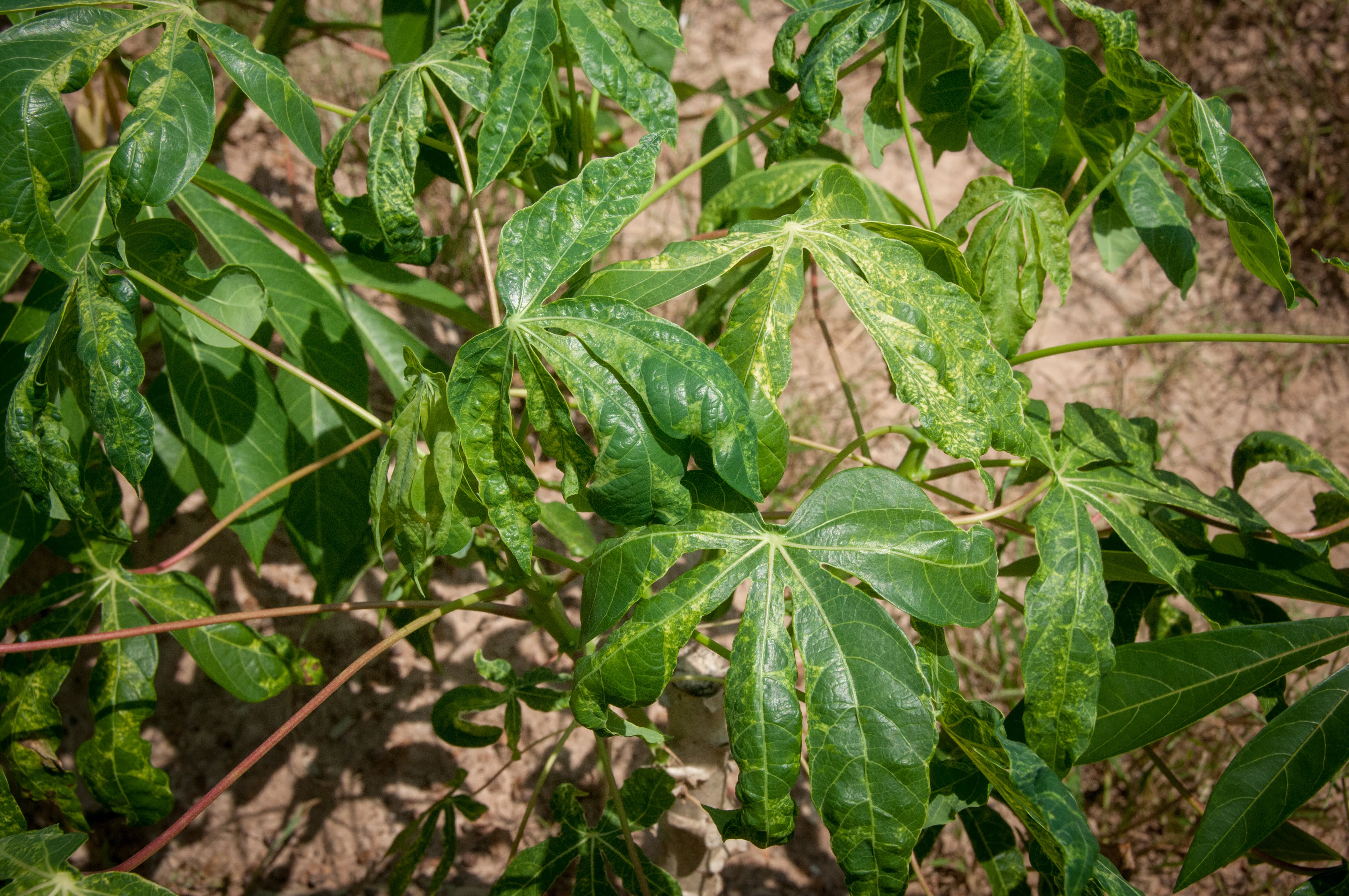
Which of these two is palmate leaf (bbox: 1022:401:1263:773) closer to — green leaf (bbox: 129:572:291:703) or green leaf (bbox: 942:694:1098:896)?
green leaf (bbox: 942:694:1098:896)

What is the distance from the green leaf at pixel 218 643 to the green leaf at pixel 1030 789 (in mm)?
805

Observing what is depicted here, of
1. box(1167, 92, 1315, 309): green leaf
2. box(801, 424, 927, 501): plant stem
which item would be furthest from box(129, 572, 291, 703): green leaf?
box(1167, 92, 1315, 309): green leaf

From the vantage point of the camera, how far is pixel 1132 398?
2129 millimetres

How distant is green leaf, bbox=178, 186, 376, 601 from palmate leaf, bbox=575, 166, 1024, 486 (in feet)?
1.67

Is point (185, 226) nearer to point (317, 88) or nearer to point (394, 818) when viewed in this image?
point (394, 818)

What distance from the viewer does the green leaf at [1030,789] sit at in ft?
2.08

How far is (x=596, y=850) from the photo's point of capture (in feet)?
3.58

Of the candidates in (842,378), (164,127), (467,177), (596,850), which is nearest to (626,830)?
(596,850)

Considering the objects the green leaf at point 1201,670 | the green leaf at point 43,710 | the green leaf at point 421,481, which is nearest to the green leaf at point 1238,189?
the green leaf at point 1201,670

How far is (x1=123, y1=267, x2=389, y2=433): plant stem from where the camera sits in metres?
0.82

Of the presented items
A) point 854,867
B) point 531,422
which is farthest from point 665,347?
point 854,867

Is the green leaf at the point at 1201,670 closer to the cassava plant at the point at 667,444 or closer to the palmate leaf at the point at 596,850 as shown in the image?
the cassava plant at the point at 667,444

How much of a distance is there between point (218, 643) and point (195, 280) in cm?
46

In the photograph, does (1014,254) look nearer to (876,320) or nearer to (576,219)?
(876,320)
